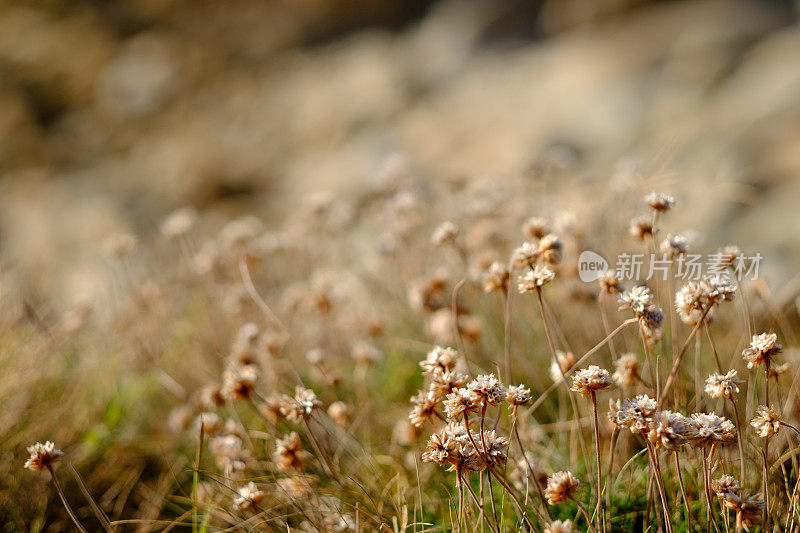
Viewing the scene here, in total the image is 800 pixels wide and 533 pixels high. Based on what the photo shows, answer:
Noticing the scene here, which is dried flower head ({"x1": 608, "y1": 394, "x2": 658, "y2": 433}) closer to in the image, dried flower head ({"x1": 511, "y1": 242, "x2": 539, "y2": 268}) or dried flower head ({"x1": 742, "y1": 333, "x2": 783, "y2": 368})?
dried flower head ({"x1": 742, "y1": 333, "x2": 783, "y2": 368})

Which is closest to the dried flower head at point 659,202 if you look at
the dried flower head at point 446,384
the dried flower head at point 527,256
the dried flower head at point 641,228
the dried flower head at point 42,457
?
the dried flower head at point 641,228

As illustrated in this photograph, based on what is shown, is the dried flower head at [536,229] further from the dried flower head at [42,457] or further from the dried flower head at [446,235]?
the dried flower head at [42,457]

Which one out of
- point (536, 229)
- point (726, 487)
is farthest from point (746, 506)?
point (536, 229)

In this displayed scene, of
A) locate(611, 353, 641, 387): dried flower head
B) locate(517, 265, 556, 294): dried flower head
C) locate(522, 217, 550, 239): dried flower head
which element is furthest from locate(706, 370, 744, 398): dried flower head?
locate(522, 217, 550, 239): dried flower head

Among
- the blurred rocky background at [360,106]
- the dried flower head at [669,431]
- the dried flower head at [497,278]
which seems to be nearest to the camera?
the dried flower head at [669,431]

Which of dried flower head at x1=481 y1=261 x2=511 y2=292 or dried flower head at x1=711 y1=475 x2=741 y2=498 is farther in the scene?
dried flower head at x1=481 y1=261 x2=511 y2=292

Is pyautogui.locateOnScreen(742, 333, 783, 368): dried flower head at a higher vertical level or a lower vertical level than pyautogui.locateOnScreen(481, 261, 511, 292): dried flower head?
lower
